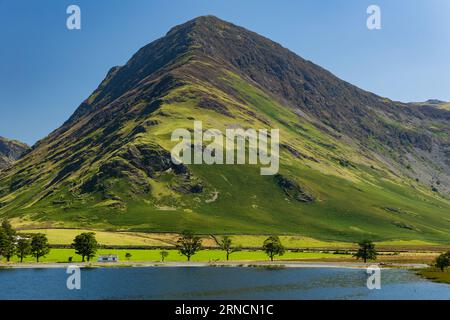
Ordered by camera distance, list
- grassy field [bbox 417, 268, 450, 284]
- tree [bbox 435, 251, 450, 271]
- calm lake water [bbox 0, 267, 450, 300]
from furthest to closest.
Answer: tree [bbox 435, 251, 450, 271] < grassy field [bbox 417, 268, 450, 284] < calm lake water [bbox 0, 267, 450, 300]

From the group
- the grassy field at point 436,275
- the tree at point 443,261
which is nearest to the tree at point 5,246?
the grassy field at point 436,275

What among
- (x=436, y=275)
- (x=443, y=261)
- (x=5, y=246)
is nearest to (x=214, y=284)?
(x=436, y=275)

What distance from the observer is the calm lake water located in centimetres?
12012

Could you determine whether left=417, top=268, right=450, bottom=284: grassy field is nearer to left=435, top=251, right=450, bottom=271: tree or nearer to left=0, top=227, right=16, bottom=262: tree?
left=435, top=251, right=450, bottom=271: tree

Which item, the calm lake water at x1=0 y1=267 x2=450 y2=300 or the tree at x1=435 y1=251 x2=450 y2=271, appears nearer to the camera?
the calm lake water at x1=0 y1=267 x2=450 y2=300

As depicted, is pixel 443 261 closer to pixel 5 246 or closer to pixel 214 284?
pixel 214 284

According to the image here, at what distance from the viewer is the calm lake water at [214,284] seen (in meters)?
120

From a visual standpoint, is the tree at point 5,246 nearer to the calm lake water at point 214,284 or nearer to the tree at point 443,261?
the calm lake water at point 214,284

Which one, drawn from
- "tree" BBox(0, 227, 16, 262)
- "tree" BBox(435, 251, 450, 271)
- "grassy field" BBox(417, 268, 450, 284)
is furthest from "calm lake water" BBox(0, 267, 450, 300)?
"tree" BBox(0, 227, 16, 262)

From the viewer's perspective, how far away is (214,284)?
140m

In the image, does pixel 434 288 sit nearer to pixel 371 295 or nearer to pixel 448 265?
pixel 371 295
